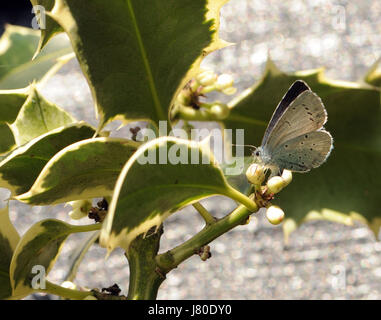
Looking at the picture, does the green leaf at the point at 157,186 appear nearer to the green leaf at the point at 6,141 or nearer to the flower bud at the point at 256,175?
the flower bud at the point at 256,175

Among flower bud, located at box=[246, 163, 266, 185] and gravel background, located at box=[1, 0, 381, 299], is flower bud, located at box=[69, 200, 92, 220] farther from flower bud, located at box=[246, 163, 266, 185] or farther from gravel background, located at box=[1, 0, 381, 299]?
gravel background, located at box=[1, 0, 381, 299]

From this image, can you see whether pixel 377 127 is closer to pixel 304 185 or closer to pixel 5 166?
pixel 304 185

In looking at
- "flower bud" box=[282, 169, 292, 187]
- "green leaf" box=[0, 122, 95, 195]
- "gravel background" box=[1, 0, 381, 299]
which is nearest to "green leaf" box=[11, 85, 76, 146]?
"green leaf" box=[0, 122, 95, 195]

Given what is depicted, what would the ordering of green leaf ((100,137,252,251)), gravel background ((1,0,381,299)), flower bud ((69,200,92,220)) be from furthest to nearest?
gravel background ((1,0,381,299)) → flower bud ((69,200,92,220)) → green leaf ((100,137,252,251))

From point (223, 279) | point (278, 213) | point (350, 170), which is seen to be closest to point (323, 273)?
point (223, 279)

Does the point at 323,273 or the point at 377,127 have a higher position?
the point at 377,127

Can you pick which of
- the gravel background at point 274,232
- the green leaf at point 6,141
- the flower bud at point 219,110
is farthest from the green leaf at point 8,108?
the gravel background at point 274,232
